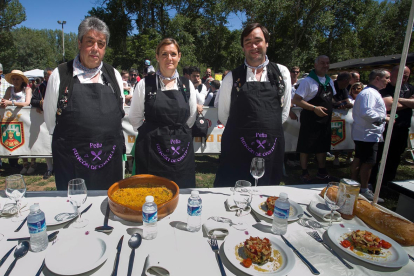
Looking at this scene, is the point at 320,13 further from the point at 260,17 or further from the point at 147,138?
the point at 147,138

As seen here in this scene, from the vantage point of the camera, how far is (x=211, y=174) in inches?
200

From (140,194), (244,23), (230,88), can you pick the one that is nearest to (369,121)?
(230,88)

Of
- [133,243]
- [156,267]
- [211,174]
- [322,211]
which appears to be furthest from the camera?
[211,174]

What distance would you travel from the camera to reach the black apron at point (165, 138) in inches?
88.9

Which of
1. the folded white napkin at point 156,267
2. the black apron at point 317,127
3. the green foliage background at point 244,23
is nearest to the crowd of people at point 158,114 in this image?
the folded white napkin at point 156,267

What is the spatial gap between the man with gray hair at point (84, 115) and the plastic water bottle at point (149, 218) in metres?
1.14

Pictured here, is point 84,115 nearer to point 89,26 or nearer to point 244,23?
point 89,26

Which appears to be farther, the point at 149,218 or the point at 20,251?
the point at 149,218

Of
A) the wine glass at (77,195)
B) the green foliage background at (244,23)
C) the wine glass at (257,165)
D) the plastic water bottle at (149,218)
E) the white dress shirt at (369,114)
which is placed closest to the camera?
the plastic water bottle at (149,218)

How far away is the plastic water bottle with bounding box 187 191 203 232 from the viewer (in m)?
1.29

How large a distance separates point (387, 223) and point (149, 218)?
1.32m

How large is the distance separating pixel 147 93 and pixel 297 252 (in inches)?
69.4

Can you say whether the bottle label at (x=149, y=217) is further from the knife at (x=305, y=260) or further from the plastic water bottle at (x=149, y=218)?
the knife at (x=305, y=260)

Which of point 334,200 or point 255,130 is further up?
point 255,130
